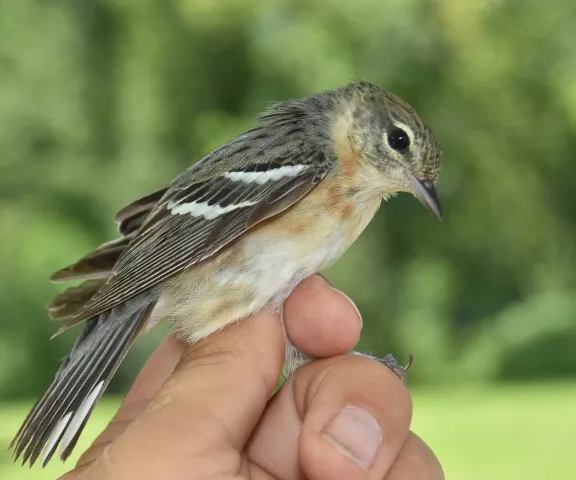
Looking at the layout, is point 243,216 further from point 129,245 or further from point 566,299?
point 566,299

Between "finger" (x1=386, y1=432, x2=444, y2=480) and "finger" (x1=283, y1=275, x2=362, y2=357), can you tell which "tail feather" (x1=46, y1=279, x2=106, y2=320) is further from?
"finger" (x1=386, y1=432, x2=444, y2=480)

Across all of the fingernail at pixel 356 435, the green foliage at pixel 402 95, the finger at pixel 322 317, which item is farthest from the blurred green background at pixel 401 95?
the fingernail at pixel 356 435

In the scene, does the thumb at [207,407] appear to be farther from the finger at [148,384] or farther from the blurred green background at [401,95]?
the blurred green background at [401,95]

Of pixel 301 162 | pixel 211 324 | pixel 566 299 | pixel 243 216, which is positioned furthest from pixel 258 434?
pixel 566 299

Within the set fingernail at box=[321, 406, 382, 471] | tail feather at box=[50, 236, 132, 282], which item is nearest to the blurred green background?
tail feather at box=[50, 236, 132, 282]

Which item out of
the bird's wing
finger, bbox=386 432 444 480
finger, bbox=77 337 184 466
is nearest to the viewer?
finger, bbox=386 432 444 480

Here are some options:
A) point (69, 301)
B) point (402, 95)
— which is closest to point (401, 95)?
point (402, 95)
